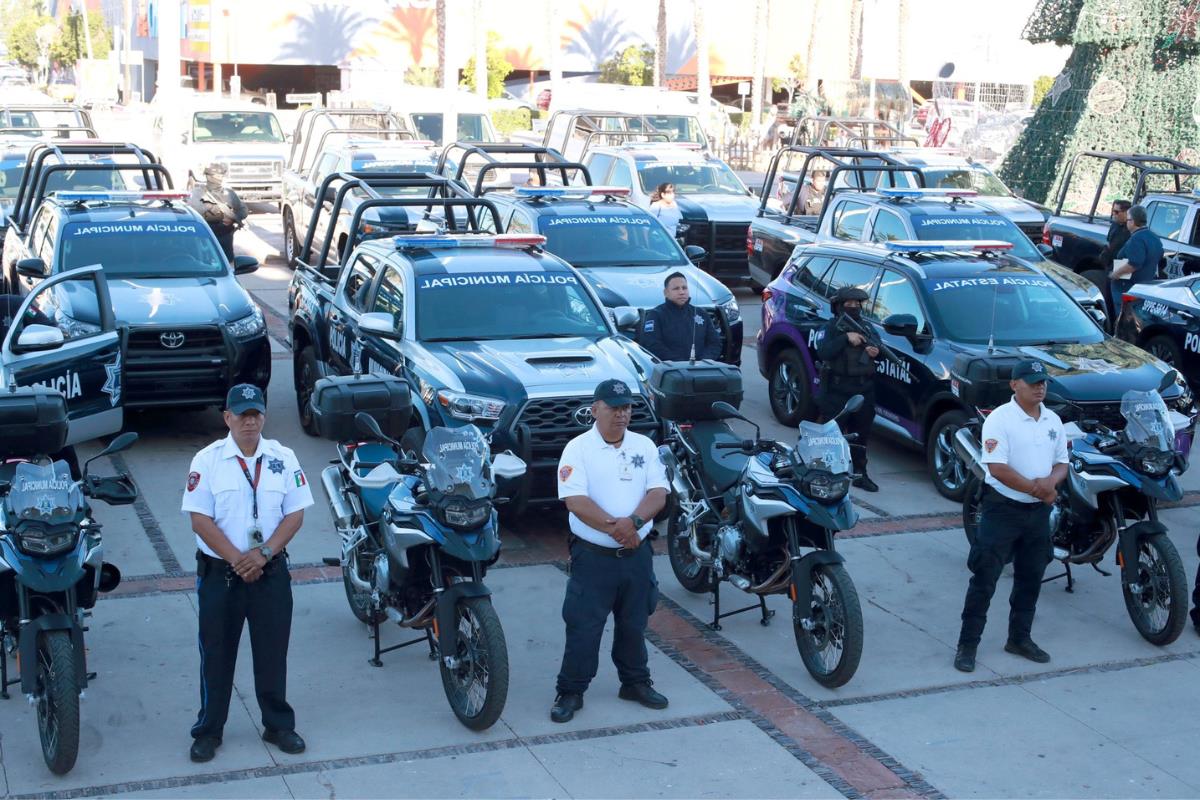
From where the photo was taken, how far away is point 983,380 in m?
9.45

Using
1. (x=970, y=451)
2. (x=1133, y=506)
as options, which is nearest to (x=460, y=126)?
(x=970, y=451)

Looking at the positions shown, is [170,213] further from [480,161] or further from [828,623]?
[480,161]

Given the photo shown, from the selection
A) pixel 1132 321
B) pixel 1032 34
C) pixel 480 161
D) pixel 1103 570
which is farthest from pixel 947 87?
pixel 1103 570

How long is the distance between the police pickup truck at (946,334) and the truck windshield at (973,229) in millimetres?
3029

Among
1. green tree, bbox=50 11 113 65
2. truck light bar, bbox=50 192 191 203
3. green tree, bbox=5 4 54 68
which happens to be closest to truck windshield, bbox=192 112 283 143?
truck light bar, bbox=50 192 191 203

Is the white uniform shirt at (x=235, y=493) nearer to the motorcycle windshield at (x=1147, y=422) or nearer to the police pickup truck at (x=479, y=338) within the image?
the police pickup truck at (x=479, y=338)

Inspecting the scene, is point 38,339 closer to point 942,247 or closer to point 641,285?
point 641,285

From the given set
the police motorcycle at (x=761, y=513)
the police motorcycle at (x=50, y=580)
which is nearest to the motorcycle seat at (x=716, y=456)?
the police motorcycle at (x=761, y=513)

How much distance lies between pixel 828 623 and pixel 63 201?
31.2ft

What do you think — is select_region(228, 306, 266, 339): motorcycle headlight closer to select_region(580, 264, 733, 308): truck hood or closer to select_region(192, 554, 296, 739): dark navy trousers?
select_region(580, 264, 733, 308): truck hood

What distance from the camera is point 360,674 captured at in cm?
736

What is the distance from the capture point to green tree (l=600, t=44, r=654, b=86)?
209ft

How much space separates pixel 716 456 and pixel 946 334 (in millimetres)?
3608

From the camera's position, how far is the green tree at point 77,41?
3332 inches
